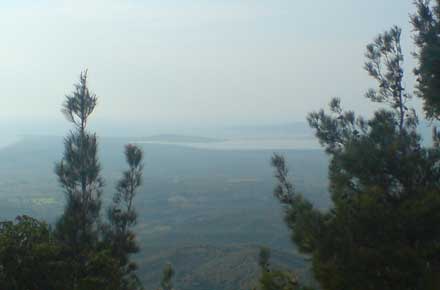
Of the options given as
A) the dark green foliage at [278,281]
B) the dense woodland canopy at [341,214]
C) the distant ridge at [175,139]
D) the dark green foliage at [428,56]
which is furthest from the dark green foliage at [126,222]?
the distant ridge at [175,139]

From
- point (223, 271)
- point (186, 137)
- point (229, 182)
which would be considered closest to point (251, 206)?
point (229, 182)

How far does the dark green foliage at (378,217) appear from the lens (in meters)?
6.29

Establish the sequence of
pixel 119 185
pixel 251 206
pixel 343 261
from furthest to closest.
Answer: pixel 251 206 → pixel 119 185 → pixel 343 261

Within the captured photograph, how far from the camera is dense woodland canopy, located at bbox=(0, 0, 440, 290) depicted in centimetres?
645

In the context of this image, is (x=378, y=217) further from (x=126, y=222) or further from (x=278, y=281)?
(x=126, y=222)

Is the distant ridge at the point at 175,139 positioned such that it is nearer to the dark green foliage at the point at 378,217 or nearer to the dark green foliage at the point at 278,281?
the dark green foliage at the point at 378,217

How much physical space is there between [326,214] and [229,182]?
8644cm

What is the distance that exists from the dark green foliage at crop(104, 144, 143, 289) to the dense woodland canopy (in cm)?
2

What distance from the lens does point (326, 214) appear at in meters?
7.54

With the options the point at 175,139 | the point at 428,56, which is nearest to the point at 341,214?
the point at 428,56

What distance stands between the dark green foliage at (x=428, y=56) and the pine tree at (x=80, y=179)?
648 centimetres

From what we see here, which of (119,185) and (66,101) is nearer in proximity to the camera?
(66,101)

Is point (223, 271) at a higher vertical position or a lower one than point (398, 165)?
lower

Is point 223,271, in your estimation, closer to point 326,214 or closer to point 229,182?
point 326,214
